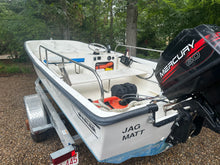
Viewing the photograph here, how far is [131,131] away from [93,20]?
7855 mm

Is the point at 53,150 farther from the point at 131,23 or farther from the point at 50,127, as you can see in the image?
the point at 131,23

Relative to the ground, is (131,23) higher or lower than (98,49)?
higher

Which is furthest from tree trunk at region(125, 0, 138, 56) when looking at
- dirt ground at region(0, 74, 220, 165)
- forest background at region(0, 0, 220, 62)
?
dirt ground at region(0, 74, 220, 165)

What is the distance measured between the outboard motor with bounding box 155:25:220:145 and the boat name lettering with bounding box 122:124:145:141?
1.00 feet

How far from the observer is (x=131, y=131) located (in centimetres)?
140

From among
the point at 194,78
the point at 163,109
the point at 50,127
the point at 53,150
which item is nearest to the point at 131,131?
the point at 163,109

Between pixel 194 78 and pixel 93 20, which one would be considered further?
pixel 93 20

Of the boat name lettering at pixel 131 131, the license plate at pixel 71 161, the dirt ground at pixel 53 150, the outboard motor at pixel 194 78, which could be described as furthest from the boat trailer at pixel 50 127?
the outboard motor at pixel 194 78

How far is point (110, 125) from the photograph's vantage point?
1240 millimetres

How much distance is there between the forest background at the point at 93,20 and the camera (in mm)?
4219

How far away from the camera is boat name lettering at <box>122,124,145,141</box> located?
1375mm

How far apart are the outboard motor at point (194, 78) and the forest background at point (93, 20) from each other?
3140mm

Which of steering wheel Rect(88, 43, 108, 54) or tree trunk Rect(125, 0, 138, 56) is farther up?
tree trunk Rect(125, 0, 138, 56)

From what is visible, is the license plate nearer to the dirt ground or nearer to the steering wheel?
the dirt ground
